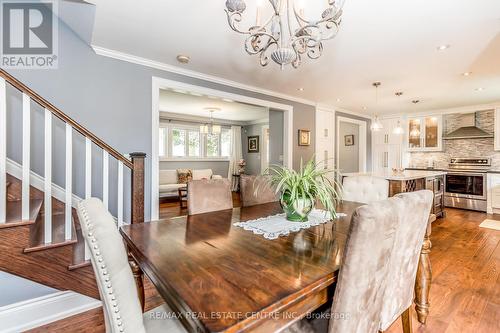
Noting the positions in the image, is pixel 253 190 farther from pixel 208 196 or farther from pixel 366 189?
pixel 366 189

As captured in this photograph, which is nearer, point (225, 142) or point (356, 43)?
point (356, 43)

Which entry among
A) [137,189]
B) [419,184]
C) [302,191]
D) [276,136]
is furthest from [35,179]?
[419,184]

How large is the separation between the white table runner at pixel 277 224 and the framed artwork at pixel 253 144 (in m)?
6.44

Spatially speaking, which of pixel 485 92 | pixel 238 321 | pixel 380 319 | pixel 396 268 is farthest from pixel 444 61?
pixel 238 321

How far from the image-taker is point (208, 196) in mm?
2016

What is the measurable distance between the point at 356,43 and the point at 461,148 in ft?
16.7

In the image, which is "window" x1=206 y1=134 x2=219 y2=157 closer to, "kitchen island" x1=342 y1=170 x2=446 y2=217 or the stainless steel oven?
"kitchen island" x1=342 y1=170 x2=446 y2=217

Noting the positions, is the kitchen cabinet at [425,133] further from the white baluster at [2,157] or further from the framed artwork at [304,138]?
the white baluster at [2,157]

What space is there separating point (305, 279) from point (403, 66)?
10.8ft

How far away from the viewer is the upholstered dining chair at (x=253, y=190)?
89.8 inches

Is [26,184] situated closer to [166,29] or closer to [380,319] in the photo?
[166,29]

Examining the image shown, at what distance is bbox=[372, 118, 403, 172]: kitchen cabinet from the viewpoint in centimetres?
629

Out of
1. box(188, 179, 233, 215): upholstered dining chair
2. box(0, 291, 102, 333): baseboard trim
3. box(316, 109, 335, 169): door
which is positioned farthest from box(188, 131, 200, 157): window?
box(0, 291, 102, 333): baseboard trim

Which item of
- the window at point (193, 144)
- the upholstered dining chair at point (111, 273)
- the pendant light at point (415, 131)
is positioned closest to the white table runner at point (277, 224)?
the upholstered dining chair at point (111, 273)
